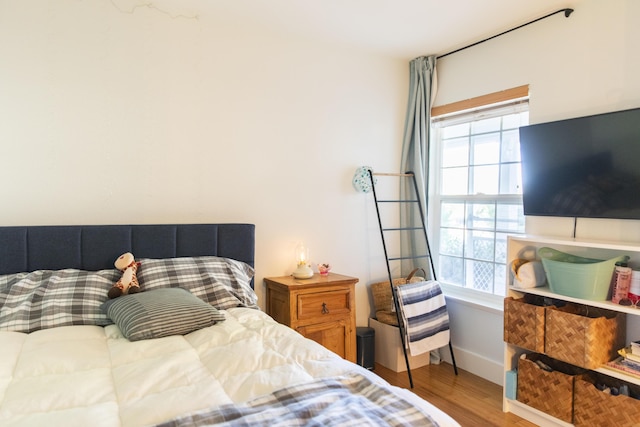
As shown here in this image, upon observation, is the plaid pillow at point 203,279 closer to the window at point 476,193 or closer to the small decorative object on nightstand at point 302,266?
the small decorative object on nightstand at point 302,266

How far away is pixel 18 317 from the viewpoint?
1.99 metres

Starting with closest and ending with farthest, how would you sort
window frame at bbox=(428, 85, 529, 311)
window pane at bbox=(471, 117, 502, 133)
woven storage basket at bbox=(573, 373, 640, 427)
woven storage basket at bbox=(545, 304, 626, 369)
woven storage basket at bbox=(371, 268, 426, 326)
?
woven storage basket at bbox=(573, 373, 640, 427) < woven storage basket at bbox=(545, 304, 626, 369) < window frame at bbox=(428, 85, 529, 311) < window pane at bbox=(471, 117, 502, 133) < woven storage basket at bbox=(371, 268, 426, 326)

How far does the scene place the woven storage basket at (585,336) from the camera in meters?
2.29

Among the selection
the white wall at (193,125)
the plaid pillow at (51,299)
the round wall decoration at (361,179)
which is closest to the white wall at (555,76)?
the white wall at (193,125)

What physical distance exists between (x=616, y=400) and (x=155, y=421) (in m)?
2.25

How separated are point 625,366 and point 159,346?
2299mm

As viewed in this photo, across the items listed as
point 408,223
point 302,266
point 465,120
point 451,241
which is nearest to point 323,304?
point 302,266

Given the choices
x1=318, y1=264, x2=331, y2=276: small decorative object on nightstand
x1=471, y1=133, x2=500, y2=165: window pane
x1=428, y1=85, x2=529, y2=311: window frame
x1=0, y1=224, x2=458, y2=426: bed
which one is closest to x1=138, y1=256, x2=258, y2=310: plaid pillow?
x1=0, y1=224, x2=458, y2=426: bed

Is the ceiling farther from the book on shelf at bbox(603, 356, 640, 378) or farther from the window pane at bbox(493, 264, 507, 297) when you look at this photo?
the book on shelf at bbox(603, 356, 640, 378)

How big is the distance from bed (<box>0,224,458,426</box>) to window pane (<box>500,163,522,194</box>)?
188 cm

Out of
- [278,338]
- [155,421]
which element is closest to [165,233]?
[278,338]

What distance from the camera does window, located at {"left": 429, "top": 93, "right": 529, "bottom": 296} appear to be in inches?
125

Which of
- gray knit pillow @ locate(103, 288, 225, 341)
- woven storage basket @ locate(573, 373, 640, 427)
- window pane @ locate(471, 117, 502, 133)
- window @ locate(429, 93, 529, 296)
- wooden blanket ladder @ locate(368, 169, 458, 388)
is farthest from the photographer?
wooden blanket ladder @ locate(368, 169, 458, 388)

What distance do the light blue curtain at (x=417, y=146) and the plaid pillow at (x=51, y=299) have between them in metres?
2.38
